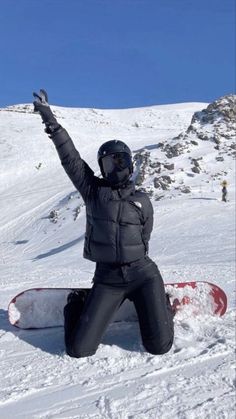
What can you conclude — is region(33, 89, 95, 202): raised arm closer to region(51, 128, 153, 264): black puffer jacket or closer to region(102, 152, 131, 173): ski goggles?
region(51, 128, 153, 264): black puffer jacket

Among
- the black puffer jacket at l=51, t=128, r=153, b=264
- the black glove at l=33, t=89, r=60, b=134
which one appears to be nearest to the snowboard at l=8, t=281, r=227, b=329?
the black puffer jacket at l=51, t=128, r=153, b=264

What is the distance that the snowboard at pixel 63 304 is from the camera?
5156 millimetres

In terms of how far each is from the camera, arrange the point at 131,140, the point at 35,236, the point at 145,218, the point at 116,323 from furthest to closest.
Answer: the point at 131,140, the point at 35,236, the point at 116,323, the point at 145,218

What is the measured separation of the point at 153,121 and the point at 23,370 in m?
53.4

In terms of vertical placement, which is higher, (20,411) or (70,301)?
(70,301)

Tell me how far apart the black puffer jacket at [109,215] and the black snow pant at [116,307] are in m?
0.15

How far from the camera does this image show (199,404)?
3365 mm

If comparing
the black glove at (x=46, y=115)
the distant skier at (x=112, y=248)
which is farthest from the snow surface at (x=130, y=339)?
the black glove at (x=46, y=115)

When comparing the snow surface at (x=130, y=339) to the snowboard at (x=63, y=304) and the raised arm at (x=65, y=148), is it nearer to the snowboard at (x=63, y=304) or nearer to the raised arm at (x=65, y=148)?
the snowboard at (x=63, y=304)

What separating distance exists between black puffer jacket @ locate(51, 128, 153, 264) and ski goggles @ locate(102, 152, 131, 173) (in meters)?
0.15

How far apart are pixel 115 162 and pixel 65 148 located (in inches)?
18.5

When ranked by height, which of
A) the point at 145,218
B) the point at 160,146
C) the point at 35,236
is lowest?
the point at 35,236

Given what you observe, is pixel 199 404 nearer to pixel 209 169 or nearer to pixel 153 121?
pixel 209 169

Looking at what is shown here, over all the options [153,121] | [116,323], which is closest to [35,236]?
[116,323]
